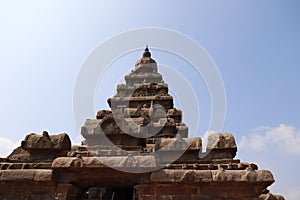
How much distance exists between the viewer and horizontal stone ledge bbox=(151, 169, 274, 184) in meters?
6.89

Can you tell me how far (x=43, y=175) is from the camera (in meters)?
7.16

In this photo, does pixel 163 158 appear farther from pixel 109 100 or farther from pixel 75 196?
pixel 109 100

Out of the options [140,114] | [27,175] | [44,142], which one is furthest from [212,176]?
[140,114]

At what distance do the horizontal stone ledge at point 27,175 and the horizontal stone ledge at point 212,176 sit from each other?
275cm

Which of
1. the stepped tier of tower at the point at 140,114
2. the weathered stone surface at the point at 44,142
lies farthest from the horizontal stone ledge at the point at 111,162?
the stepped tier of tower at the point at 140,114

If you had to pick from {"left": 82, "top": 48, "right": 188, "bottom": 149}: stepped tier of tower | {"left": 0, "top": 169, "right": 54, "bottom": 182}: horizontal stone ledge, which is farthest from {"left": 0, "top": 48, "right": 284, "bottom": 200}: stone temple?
{"left": 82, "top": 48, "right": 188, "bottom": 149}: stepped tier of tower

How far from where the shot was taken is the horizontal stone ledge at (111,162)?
714 cm

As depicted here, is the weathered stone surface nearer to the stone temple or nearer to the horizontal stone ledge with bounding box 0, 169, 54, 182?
the stone temple

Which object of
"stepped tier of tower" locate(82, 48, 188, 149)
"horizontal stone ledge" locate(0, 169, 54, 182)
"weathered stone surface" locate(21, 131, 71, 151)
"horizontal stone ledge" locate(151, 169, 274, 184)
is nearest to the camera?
"horizontal stone ledge" locate(151, 169, 274, 184)

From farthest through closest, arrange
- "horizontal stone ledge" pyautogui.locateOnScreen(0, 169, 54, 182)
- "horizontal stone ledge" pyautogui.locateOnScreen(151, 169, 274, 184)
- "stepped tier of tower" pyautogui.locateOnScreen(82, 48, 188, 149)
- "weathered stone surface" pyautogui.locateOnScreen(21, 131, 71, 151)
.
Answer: "stepped tier of tower" pyautogui.locateOnScreen(82, 48, 188, 149) < "weathered stone surface" pyautogui.locateOnScreen(21, 131, 71, 151) < "horizontal stone ledge" pyautogui.locateOnScreen(0, 169, 54, 182) < "horizontal stone ledge" pyautogui.locateOnScreen(151, 169, 274, 184)

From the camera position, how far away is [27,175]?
284 inches

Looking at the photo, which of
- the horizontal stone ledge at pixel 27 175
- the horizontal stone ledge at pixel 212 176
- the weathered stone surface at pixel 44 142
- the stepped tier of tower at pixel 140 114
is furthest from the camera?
the stepped tier of tower at pixel 140 114

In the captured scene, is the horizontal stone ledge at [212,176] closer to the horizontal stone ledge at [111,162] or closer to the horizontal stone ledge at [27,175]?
the horizontal stone ledge at [111,162]

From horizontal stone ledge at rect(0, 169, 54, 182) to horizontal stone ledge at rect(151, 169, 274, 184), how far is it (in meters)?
2.75
